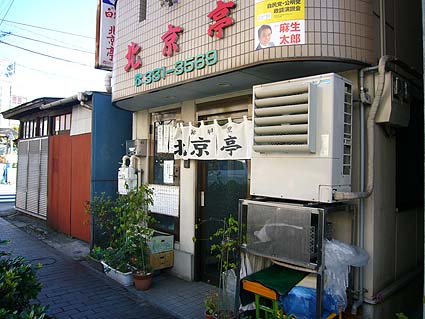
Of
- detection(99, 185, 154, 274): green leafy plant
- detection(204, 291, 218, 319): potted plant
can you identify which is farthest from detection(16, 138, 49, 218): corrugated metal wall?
detection(204, 291, 218, 319): potted plant

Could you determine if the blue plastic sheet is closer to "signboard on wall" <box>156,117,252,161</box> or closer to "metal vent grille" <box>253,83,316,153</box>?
"metal vent grille" <box>253,83,316,153</box>

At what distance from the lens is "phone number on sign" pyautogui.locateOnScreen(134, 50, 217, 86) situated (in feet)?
17.8

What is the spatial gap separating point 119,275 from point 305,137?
5099mm

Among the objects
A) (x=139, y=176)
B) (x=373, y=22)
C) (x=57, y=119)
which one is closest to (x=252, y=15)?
(x=373, y=22)

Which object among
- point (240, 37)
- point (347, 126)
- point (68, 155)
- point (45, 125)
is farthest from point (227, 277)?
point (45, 125)

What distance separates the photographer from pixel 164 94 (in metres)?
6.82

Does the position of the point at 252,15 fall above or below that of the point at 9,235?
above

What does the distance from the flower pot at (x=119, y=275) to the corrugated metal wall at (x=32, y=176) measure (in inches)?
274

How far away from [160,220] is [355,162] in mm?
4954

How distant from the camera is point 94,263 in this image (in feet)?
27.0

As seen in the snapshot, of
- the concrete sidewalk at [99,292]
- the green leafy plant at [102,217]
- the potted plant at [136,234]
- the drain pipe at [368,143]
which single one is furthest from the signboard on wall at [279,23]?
the green leafy plant at [102,217]

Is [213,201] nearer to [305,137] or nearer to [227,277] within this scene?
[227,277]

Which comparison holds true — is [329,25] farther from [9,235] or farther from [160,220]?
[9,235]

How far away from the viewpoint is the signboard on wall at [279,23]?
4.50 m
